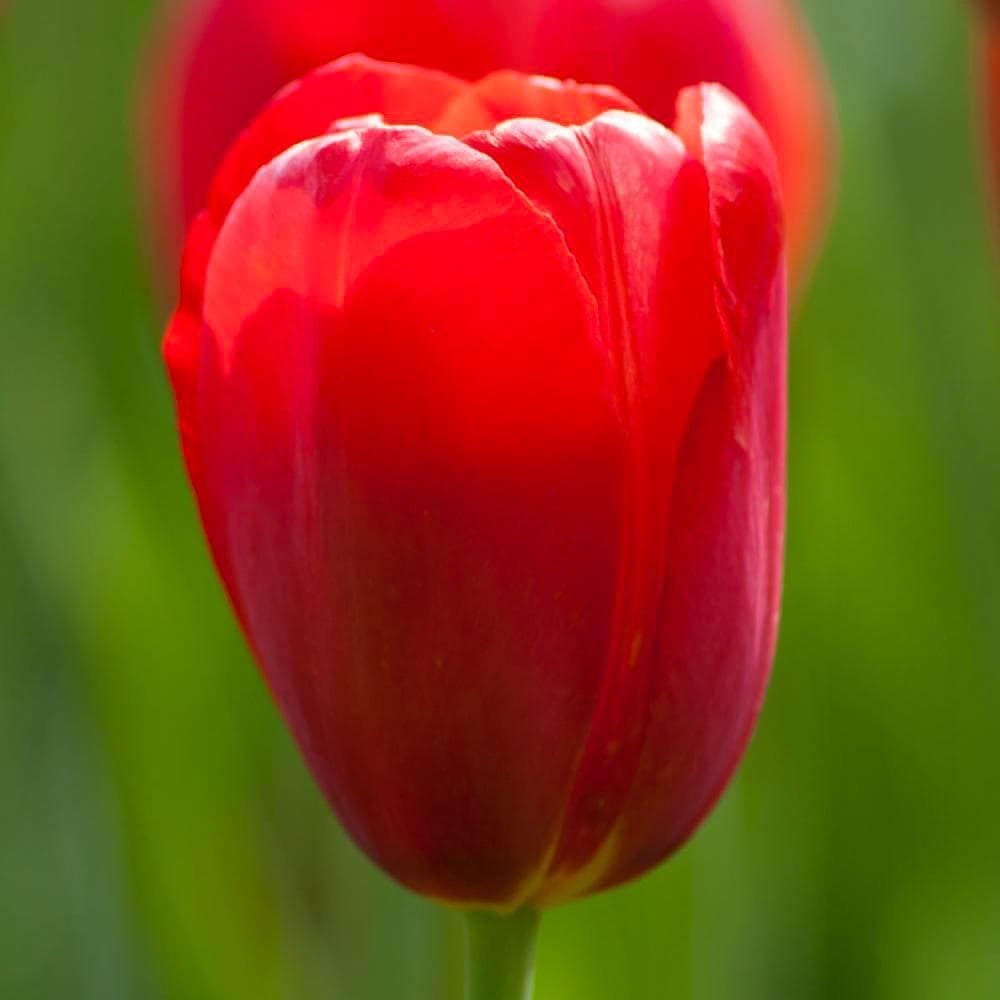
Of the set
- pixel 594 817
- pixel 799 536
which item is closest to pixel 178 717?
pixel 799 536

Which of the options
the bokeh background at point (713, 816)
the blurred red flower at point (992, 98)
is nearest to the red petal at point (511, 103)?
the blurred red flower at point (992, 98)

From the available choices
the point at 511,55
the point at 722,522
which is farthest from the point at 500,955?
the point at 511,55

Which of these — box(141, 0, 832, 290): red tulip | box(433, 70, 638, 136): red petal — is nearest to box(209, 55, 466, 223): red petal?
box(433, 70, 638, 136): red petal

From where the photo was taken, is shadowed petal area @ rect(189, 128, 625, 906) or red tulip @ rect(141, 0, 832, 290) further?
red tulip @ rect(141, 0, 832, 290)

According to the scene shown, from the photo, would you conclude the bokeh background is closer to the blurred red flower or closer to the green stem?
the blurred red flower

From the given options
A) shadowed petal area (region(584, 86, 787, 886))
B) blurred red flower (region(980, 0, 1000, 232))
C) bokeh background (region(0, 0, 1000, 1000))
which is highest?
blurred red flower (region(980, 0, 1000, 232))

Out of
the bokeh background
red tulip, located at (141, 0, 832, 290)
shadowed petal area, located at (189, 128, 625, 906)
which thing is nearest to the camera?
shadowed petal area, located at (189, 128, 625, 906)
